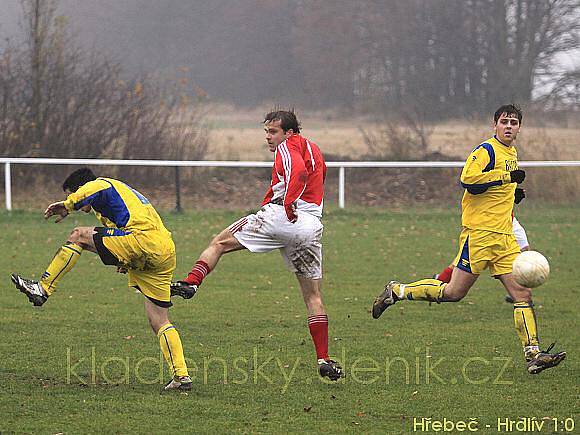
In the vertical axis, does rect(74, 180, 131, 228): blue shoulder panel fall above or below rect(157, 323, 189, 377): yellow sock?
above

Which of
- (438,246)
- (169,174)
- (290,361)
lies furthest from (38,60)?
(290,361)

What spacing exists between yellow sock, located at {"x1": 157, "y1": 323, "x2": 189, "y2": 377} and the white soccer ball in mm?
2598

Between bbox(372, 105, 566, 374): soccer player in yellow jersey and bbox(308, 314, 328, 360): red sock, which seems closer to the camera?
bbox(308, 314, 328, 360): red sock

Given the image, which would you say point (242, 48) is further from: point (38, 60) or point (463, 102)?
point (38, 60)

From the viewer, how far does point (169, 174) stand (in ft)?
76.6

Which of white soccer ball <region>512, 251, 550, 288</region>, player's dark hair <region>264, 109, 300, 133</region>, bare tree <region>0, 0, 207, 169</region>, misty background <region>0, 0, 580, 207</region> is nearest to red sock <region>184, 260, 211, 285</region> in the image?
player's dark hair <region>264, 109, 300, 133</region>

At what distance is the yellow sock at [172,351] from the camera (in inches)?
274

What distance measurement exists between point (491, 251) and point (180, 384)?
8.64 feet

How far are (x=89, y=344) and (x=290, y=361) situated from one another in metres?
1.85

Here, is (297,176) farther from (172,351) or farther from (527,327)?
(527,327)

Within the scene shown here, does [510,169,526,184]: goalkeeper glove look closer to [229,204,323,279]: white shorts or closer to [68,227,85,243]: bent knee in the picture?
[229,204,323,279]: white shorts

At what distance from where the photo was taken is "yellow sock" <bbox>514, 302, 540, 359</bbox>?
24.9ft

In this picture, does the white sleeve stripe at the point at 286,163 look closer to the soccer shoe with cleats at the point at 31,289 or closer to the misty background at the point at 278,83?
the soccer shoe with cleats at the point at 31,289

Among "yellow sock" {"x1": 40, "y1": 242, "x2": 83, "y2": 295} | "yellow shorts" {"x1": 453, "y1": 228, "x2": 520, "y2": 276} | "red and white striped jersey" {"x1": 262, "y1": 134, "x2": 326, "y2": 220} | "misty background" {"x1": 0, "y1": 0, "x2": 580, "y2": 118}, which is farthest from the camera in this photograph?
"misty background" {"x1": 0, "y1": 0, "x2": 580, "y2": 118}
